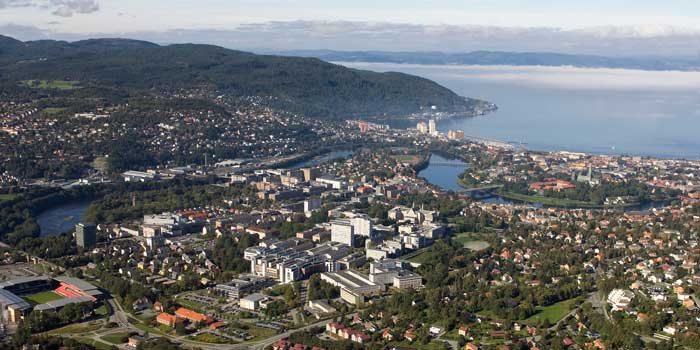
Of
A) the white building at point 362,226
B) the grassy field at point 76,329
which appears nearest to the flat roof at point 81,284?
the grassy field at point 76,329

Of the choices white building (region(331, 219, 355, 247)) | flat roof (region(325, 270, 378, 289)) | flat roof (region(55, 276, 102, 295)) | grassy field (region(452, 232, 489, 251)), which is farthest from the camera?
grassy field (region(452, 232, 489, 251))

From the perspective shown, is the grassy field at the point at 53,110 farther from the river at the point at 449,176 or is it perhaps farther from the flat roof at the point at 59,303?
the flat roof at the point at 59,303

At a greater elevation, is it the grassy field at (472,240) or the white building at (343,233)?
the white building at (343,233)

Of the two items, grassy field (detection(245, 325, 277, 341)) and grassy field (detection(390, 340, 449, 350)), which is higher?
grassy field (detection(390, 340, 449, 350))

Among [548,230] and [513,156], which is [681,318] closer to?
[548,230]

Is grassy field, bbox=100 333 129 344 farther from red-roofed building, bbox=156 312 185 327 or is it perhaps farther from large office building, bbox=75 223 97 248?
large office building, bbox=75 223 97 248

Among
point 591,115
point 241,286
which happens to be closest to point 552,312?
point 241,286

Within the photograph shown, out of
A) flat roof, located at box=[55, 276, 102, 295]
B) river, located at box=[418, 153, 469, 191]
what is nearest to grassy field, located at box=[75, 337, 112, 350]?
flat roof, located at box=[55, 276, 102, 295]
